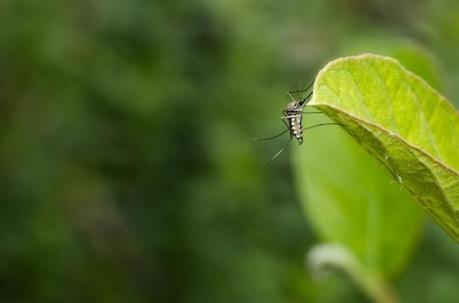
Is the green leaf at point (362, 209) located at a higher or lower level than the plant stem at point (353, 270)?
higher

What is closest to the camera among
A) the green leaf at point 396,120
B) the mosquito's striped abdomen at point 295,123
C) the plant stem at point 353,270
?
the green leaf at point 396,120

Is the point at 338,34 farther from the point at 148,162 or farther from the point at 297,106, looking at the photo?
the point at 297,106

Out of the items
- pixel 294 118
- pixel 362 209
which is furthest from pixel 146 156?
pixel 294 118

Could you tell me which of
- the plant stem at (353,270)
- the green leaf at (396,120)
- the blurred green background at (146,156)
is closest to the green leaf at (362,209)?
the plant stem at (353,270)

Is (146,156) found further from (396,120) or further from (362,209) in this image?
(396,120)

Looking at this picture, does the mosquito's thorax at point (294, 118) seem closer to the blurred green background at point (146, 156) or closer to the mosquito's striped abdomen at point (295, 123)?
the mosquito's striped abdomen at point (295, 123)

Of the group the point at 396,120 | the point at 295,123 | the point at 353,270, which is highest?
the point at 295,123
